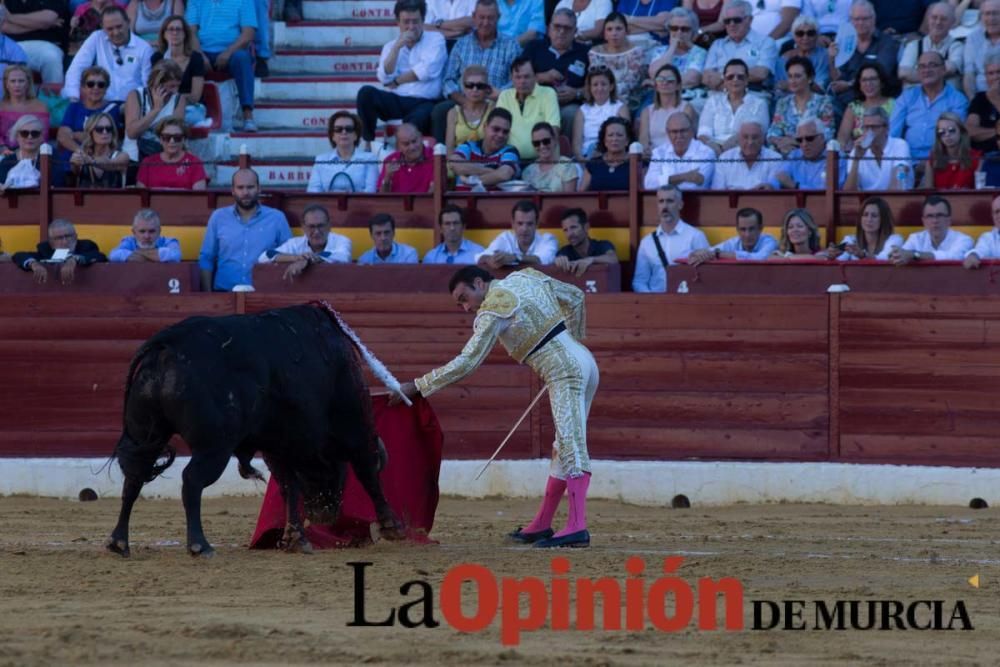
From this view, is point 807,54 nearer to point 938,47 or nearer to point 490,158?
point 938,47

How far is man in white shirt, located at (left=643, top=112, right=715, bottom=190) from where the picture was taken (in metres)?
10.9

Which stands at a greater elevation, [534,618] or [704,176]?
[704,176]

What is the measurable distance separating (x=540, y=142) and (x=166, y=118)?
8.36ft

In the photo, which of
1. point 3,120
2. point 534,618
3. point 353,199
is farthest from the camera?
point 3,120

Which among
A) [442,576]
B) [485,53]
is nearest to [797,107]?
[485,53]

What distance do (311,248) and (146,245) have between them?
3.42ft

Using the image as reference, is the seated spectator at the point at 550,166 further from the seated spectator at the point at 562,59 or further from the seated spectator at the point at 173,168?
the seated spectator at the point at 173,168

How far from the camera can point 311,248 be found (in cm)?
1091

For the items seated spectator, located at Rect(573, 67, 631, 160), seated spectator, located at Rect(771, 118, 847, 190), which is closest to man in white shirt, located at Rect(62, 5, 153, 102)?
seated spectator, located at Rect(573, 67, 631, 160)

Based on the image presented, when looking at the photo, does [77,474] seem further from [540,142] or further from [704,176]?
[704,176]

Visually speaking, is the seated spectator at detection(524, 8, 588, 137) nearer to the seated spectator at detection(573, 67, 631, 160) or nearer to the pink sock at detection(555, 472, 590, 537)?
the seated spectator at detection(573, 67, 631, 160)

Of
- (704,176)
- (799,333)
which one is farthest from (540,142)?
(799,333)

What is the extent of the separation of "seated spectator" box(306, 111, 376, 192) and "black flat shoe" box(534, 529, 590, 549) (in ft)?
13.6

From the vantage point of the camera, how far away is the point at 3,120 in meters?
12.1
